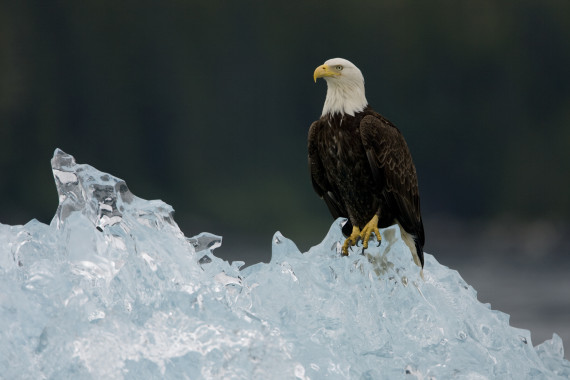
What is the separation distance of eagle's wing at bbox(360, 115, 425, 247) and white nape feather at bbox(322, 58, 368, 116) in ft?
0.51

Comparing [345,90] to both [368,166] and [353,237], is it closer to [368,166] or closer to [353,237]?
[368,166]

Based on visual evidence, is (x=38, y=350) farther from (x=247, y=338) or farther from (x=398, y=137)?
(x=398, y=137)

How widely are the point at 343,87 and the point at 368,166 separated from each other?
622mm

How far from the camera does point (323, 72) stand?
6242 mm

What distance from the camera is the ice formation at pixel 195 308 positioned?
470cm

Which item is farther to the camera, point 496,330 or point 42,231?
point 496,330

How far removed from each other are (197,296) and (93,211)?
871 mm

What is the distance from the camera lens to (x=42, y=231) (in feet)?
17.8

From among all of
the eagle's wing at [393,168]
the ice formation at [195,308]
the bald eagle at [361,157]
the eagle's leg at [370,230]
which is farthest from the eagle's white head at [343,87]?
the ice formation at [195,308]

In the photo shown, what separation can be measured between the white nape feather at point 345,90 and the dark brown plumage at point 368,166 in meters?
0.05

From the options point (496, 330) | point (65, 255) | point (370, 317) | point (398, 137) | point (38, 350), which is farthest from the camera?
point (398, 137)

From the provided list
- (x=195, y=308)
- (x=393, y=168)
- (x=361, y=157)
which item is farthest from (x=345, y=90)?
(x=195, y=308)

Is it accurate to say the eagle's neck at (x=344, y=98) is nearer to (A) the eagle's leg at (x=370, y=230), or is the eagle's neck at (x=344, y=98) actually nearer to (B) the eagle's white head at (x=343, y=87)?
(B) the eagle's white head at (x=343, y=87)

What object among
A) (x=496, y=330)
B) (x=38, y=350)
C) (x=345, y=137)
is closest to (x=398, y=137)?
(x=345, y=137)
